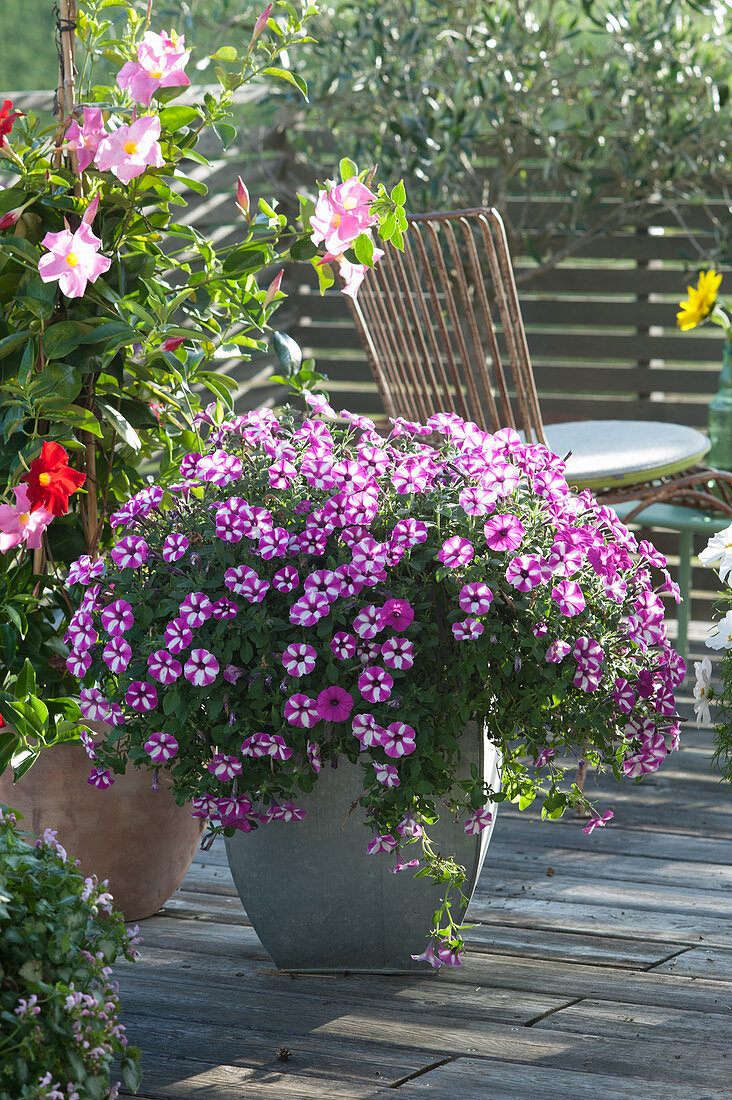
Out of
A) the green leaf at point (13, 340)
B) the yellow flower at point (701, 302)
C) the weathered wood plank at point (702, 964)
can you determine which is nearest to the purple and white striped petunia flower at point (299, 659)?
the green leaf at point (13, 340)

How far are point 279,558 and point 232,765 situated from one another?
240 mm

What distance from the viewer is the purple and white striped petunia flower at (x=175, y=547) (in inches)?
55.1

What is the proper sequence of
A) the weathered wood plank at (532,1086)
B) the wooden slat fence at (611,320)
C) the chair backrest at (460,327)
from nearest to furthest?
the weathered wood plank at (532,1086), the chair backrest at (460,327), the wooden slat fence at (611,320)

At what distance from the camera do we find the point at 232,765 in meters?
1.35

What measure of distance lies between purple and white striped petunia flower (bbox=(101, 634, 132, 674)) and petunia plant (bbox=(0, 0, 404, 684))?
19 centimetres

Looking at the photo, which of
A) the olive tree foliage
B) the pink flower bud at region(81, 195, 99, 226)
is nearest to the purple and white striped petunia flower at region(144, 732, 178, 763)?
the pink flower bud at region(81, 195, 99, 226)

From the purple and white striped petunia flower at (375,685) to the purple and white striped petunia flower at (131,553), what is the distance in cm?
→ 31

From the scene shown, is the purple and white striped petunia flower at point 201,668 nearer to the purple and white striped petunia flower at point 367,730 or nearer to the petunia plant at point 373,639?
the petunia plant at point 373,639

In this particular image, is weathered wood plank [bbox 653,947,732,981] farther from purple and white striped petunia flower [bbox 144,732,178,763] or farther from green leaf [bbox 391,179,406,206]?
green leaf [bbox 391,179,406,206]

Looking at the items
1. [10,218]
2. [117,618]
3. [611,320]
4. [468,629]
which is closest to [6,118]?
[10,218]

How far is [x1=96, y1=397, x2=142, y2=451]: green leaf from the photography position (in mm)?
1600

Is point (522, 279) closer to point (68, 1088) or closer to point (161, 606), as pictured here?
point (161, 606)

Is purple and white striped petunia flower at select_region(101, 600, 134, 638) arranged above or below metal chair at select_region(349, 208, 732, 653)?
below

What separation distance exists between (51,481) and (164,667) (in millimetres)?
279
